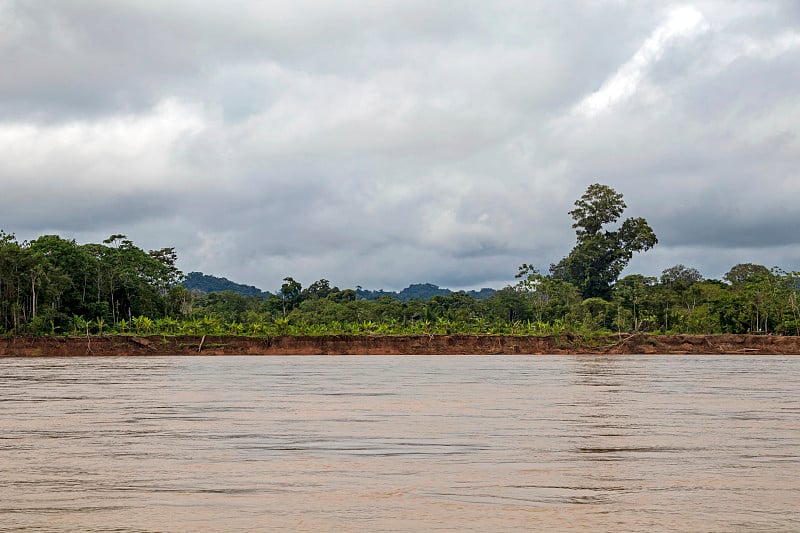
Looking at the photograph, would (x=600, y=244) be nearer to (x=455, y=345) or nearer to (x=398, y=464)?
(x=455, y=345)

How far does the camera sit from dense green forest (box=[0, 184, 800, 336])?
64062 millimetres

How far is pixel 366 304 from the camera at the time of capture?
89.6m

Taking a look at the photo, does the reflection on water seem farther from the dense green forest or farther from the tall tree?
the tall tree

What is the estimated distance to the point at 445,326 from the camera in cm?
6944

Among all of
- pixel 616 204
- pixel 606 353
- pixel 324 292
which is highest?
pixel 616 204

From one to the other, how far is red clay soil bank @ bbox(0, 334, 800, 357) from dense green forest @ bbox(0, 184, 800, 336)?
1118 mm

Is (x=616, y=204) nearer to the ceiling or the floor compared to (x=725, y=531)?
nearer to the ceiling

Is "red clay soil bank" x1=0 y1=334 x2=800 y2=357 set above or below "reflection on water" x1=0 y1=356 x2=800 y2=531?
above

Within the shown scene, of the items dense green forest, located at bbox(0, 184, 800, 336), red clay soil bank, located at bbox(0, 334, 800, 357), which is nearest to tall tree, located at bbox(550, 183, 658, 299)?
dense green forest, located at bbox(0, 184, 800, 336)

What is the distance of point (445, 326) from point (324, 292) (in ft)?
129

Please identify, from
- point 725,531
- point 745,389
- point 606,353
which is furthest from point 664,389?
point 606,353

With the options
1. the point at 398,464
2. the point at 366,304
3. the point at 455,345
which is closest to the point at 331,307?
the point at 366,304

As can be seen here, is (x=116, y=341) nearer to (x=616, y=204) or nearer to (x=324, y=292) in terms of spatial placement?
(x=324, y=292)

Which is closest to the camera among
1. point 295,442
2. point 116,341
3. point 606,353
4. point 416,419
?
point 295,442
